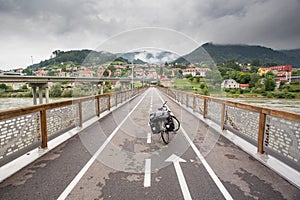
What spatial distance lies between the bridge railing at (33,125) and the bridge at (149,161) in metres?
0.02

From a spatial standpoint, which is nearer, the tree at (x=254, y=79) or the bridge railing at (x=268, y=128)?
the bridge railing at (x=268, y=128)

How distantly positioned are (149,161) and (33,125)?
2.75 metres

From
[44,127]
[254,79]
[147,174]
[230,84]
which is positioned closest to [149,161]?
[147,174]

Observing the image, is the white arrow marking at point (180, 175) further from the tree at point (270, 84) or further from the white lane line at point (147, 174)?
the tree at point (270, 84)

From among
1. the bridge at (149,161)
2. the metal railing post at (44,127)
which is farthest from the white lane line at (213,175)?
the metal railing post at (44,127)

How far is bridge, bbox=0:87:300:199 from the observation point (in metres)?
2.63

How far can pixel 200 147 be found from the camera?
4586 mm

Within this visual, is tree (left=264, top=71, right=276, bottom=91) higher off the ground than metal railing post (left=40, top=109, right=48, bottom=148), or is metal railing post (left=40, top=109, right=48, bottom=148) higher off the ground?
tree (left=264, top=71, right=276, bottom=91)

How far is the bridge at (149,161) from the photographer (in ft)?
8.64

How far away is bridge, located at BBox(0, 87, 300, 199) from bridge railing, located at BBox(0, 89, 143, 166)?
0.02 meters

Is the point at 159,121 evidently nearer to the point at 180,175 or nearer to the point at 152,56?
the point at 180,175

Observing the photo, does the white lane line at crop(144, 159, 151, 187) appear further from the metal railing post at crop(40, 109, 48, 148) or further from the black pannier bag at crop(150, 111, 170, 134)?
the metal railing post at crop(40, 109, 48, 148)

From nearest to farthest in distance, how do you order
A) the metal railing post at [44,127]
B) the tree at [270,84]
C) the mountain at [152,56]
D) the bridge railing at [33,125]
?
1. the bridge railing at [33,125]
2. the metal railing post at [44,127]
3. the mountain at [152,56]
4. the tree at [270,84]

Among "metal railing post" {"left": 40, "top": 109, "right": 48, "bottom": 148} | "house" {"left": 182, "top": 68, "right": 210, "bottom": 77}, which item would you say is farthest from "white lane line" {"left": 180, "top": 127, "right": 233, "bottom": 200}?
"house" {"left": 182, "top": 68, "right": 210, "bottom": 77}
